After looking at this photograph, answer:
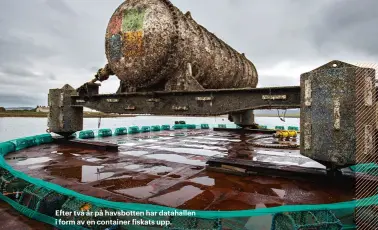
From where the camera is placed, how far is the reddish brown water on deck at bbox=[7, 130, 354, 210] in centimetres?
424

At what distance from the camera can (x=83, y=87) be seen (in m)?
9.38

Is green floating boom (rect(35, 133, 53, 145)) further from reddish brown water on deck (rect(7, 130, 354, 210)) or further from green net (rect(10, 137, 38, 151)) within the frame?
reddish brown water on deck (rect(7, 130, 354, 210))

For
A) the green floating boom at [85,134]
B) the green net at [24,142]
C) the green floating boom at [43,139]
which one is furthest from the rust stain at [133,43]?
the green floating boom at [85,134]

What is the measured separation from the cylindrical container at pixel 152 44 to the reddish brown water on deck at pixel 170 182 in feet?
8.99

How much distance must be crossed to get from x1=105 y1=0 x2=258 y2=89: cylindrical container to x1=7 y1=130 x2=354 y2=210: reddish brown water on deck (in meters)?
2.74

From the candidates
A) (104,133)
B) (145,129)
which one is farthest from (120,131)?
(145,129)

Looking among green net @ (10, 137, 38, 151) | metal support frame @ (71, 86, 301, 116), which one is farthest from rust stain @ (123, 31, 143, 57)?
green net @ (10, 137, 38, 151)

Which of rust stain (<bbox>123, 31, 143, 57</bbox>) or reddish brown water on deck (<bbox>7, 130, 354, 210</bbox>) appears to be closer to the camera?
reddish brown water on deck (<bbox>7, 130, 354, 210</bbox>)

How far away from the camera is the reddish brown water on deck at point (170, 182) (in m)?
4.24

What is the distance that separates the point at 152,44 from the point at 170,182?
398 cm

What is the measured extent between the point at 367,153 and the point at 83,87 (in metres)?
9.13

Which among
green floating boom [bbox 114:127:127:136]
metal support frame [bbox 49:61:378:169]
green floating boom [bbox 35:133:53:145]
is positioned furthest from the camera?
green floating boom [bbox 114:127:127:136]

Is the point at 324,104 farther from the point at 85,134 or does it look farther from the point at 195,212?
the point at 85,134

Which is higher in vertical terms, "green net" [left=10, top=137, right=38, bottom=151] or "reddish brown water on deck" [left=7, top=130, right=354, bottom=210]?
"green net" [left=10, top=137, right=38, bottom=151]
